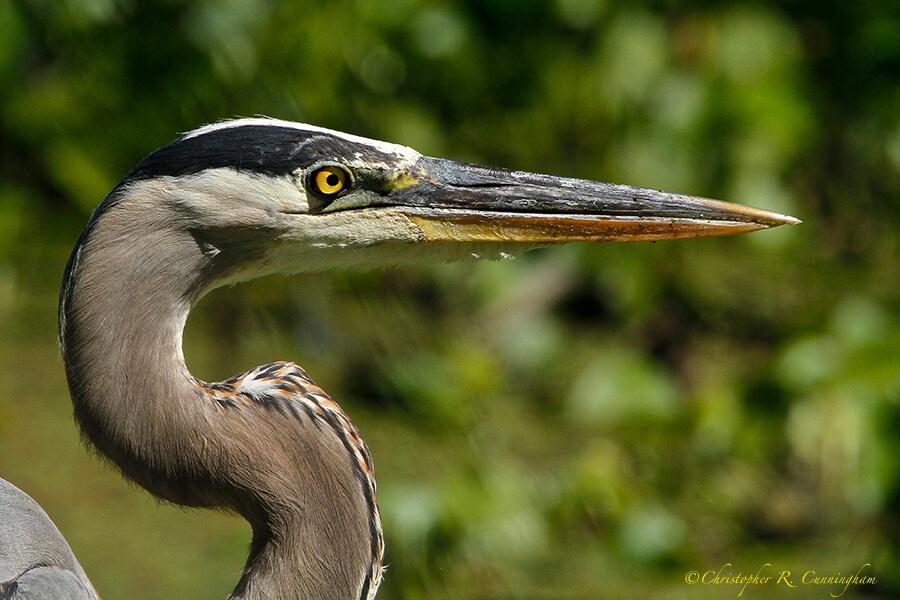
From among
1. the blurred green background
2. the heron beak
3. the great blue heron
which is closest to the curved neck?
the great blue heron

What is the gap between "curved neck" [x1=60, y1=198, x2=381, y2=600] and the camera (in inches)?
47.8

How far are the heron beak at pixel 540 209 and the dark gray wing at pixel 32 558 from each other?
72 centimetres

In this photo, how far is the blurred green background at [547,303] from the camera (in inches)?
105

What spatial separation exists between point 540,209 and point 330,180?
1.08 ft

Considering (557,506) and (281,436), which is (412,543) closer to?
(557,506)

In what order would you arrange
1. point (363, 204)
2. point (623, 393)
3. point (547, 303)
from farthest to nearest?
point (547, 303), point (623, 393), point (363, 204)

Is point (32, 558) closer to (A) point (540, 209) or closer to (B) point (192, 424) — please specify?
(B) point (192, 424)

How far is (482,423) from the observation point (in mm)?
2945

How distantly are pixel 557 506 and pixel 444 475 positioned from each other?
0.39 metres

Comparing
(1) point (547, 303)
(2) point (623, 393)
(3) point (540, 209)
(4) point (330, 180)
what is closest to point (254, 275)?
(4) point (330, 180)

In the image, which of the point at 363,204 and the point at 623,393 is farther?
the point at 623,393

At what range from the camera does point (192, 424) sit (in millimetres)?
1236

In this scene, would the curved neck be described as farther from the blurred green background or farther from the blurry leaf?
the blurry leaf

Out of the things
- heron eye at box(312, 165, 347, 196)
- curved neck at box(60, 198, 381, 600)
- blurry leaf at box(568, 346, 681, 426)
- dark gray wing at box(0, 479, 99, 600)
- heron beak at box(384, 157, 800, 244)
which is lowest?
blurry leaf at box(568, 346, 681, 426)
